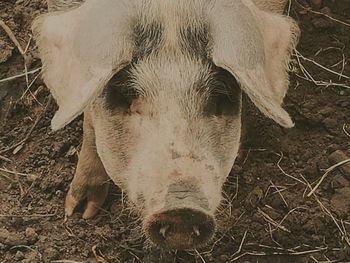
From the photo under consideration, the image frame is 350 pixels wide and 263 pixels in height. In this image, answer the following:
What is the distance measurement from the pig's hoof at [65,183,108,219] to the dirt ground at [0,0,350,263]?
0.03 meters

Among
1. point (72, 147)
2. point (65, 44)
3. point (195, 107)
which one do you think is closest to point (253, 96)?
point (195, 107)

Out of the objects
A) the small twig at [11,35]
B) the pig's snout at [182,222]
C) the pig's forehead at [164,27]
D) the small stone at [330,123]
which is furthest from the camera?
the small twig at [11,35]

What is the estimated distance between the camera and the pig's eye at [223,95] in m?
3.42

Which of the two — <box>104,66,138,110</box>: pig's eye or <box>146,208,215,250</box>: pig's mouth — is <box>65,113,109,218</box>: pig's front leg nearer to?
<box>104,66,138,110</box>: pig's eye

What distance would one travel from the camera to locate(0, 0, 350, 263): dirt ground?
4.20m

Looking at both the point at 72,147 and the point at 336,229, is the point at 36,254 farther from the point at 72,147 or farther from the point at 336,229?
the point at 336,229

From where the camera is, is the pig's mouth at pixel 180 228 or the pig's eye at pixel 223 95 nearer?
the pig's mouth at pixel 180 228

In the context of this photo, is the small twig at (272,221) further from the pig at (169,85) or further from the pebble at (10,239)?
the pebble at (10,239)

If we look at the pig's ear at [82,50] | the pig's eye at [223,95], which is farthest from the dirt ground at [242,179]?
the pig's ear at [82,50]

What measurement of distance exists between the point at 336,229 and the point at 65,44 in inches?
61.8

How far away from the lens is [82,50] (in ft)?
10.8

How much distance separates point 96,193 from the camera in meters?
4.35

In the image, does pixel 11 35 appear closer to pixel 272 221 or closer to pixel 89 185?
pixel 89 185

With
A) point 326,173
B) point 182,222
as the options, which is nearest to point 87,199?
point 326,173
